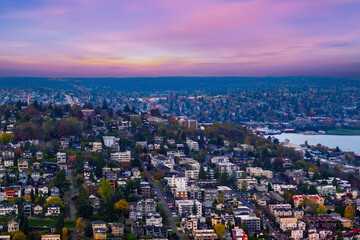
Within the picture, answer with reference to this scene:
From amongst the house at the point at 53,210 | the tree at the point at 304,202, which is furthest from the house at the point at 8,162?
the tree at the point at 304,202

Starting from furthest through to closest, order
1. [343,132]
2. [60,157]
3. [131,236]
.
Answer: [343,132] → [60,157] → [131,236]

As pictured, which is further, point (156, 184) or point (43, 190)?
point (156, 184)

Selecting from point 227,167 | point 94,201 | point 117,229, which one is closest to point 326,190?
point 227,167

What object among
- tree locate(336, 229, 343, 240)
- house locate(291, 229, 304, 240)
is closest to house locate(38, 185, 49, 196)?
house locate(291, 229, 304, 240)

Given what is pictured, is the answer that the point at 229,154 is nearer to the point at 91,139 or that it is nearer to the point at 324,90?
the point at 91,139

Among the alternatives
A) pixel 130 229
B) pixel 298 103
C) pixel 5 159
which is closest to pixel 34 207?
pixel 130 229

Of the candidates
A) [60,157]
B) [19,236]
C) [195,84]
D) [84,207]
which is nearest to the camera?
[19,236]

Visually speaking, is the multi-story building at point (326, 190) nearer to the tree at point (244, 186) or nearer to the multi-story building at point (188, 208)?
the tree at point (244, 186)

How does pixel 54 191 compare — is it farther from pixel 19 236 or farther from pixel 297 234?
pixel 297 234
